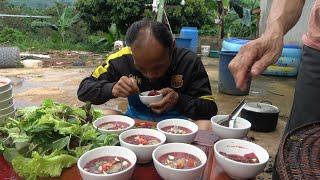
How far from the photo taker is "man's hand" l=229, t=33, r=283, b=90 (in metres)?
1.62

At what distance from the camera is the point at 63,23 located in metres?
12.4

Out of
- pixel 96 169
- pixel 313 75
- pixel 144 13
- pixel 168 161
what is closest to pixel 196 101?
pixel 313 75

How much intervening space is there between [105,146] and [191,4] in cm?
985

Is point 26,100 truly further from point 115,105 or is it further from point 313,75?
point 313,75

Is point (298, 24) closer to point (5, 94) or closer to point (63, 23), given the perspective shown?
point (5, 94)

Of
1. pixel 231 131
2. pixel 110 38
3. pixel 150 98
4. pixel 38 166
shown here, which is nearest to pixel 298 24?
pixel 110 38

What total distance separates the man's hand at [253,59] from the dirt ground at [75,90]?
268cm

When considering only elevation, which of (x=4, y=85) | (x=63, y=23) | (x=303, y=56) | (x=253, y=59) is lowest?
(x=63, y=23)

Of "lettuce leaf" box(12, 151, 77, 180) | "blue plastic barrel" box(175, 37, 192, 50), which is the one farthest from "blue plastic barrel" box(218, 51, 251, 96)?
"lettuce leaf" box(12, 151, 77, 180)

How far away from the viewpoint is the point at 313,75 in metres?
2.29

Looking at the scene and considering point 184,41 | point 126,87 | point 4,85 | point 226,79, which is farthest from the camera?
→ point 184,41

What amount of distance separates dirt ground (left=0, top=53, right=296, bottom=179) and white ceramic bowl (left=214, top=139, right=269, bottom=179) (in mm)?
2464

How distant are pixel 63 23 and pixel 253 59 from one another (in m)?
11.6

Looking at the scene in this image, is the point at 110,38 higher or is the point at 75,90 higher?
Result: the point at 110,38
